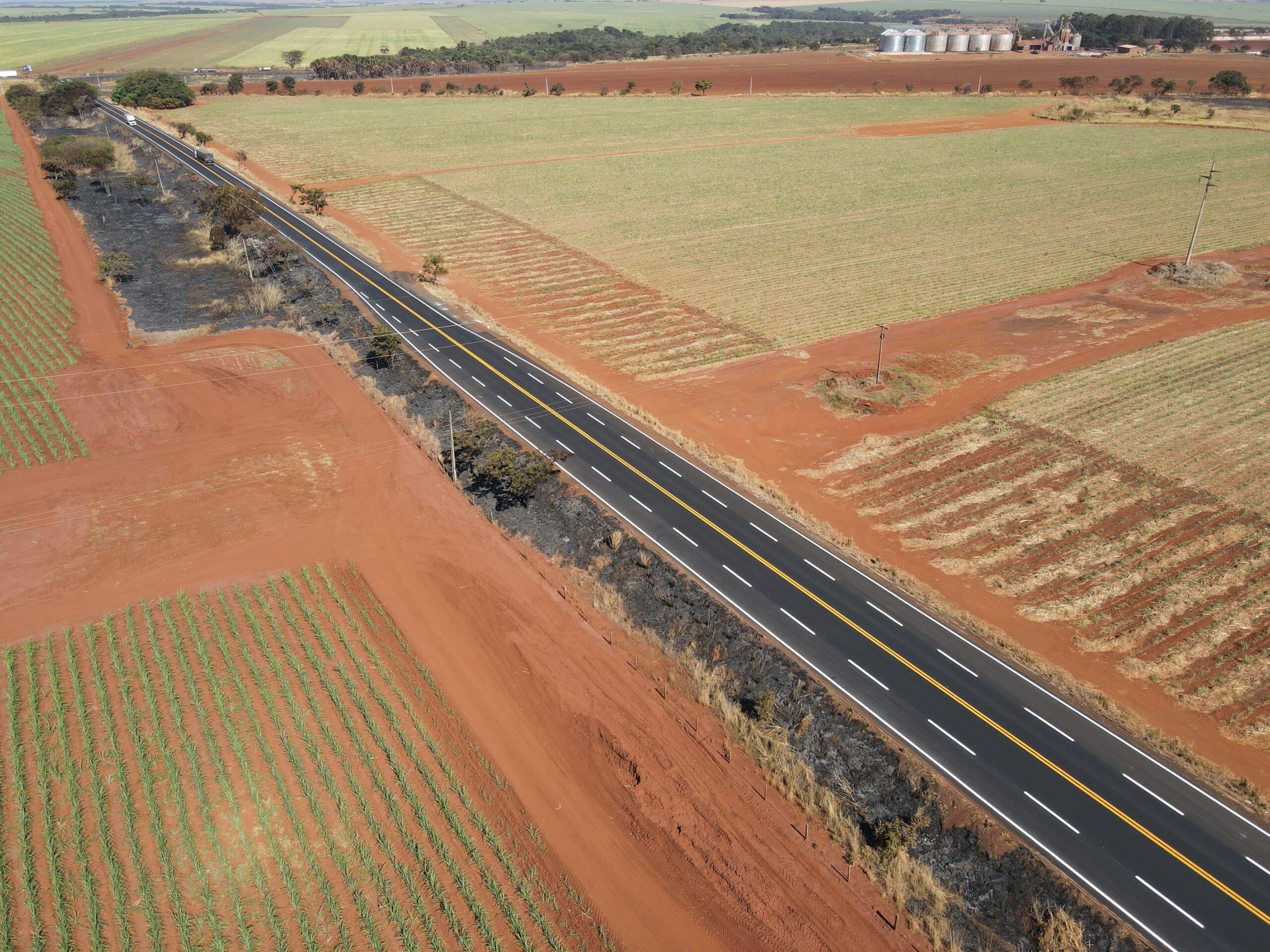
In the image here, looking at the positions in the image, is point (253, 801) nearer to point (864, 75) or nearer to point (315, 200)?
point (315, 200)

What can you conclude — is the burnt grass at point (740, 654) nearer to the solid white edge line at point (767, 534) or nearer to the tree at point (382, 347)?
the tree at point (382, 347)

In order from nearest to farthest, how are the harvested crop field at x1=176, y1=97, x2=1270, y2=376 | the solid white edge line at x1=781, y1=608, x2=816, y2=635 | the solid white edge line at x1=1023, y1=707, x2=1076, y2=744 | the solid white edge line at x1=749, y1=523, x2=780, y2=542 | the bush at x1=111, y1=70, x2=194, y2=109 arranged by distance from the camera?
the solid white edge line at x1=1023, y1=707, x2=1076, y2=744, the solid white edge line at x1=781, y1=608, x2=816, y2=635, the solid white edge line at x1=749, y1=523, x2=780, y2=542, the harvested crop field at x1=176, y1=97, x2=1270, y2=376, the bush at x1=111, y1=70, x2=194, y2=109

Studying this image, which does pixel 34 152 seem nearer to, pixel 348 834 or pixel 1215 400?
pixel 348 834

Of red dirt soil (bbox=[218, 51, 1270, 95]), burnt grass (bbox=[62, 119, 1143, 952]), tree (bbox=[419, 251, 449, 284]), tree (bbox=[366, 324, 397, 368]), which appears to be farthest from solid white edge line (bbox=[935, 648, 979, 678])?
red dirt soil (bbox=[218, 51, 1270, 95])

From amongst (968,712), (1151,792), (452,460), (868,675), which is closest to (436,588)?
(452,460)

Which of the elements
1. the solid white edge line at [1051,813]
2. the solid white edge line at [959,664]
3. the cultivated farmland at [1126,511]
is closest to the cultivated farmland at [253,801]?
the solid white edge line at [1051,813]

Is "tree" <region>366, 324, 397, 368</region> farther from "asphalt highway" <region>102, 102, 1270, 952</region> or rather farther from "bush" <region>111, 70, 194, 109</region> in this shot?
"bush" <region>111, 70, 194, 109</region>
